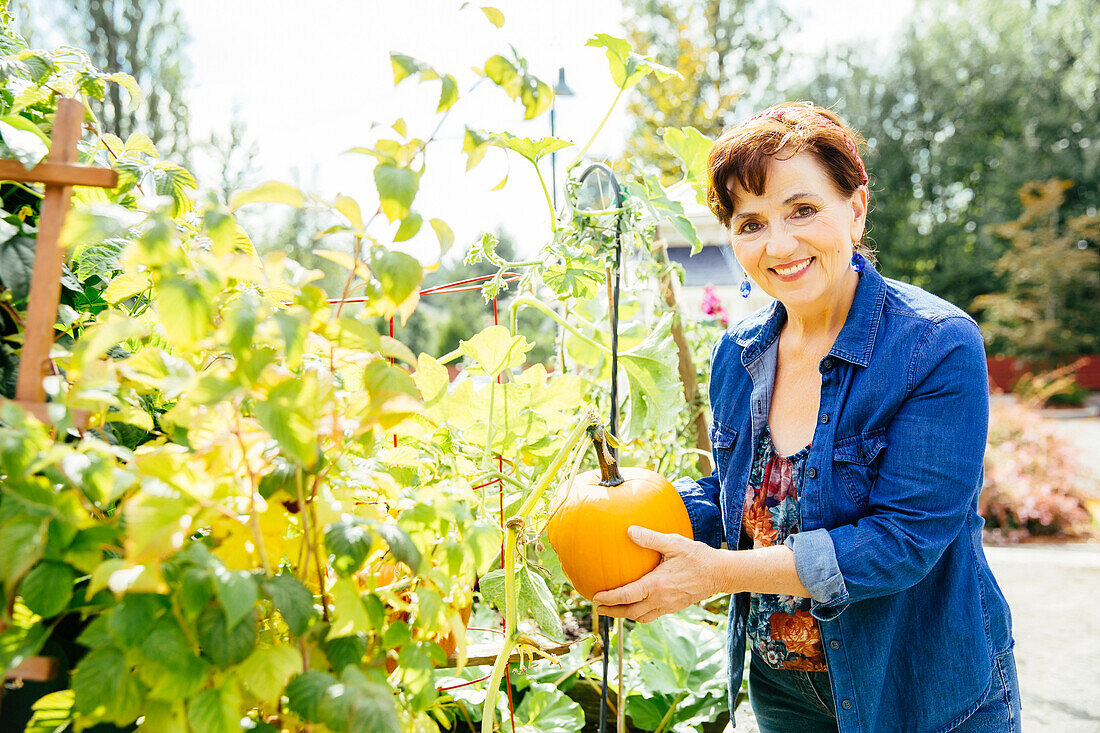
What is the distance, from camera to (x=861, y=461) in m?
1.29

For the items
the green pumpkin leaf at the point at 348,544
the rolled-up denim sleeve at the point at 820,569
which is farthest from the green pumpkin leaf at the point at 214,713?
the rolled-up denim sleeve at the point at 820,569

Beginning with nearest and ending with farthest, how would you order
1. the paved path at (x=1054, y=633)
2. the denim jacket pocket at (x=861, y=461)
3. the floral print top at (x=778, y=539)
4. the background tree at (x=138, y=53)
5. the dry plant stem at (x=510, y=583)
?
the dry plant stem at (x=510, y=583)
the denim jacket pocket at (x=861, y=461)
the floral print top at (x=778, y=539)
the paved path at (x=1054, y=633)
the background tree at (x=138, y=53)

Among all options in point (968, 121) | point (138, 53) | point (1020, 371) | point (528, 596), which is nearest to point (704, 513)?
point (528, 596)

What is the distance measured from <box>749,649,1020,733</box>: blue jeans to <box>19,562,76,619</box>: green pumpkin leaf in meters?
1.23

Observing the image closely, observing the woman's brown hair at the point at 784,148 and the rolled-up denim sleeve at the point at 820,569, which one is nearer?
the rolled-up denim sleeve at the point at 820,569

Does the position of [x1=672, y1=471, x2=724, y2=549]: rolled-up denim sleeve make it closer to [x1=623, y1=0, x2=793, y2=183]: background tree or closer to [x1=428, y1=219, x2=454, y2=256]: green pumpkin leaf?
[x1=428, y1=219, x2=454, y2=256]: green pumpkin leaf

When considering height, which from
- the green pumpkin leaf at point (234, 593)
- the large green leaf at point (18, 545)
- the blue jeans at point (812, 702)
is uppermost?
the large green leaf at point (18, 545)

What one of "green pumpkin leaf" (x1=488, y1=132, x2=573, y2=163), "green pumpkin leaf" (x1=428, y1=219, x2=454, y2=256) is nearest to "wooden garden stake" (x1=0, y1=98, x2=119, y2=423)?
"green pumpkin leaf" (x1=428, y1=219, x2=454, y2=256)

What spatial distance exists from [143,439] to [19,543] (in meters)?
0.48

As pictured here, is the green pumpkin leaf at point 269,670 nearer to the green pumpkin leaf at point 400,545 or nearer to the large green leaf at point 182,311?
the green pumpkin leaf at point 400,545

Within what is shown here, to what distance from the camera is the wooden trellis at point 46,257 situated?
0.69m

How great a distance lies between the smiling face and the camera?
1352 mm

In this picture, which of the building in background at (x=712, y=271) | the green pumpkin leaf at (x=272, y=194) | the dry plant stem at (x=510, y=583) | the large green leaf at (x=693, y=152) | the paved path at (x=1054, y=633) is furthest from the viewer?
the building in background at (x=712, y=271)

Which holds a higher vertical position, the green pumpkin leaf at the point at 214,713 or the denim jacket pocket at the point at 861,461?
the denim jacket pocket at the point at 861,461
